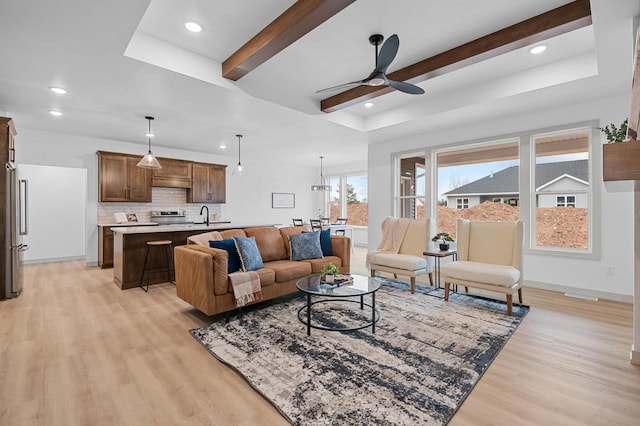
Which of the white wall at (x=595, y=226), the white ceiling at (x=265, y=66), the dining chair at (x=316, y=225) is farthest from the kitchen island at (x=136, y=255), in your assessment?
Result: the white wall at (x=595, y=226)

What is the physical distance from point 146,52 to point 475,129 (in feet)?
16.0

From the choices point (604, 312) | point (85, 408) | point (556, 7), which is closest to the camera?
point (85, 408)

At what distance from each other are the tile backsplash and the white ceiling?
1.77 m

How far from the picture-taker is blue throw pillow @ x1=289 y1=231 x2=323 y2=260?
13.8 ft

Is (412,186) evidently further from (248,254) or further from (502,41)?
(248,254)

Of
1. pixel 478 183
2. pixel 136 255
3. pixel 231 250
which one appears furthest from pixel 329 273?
pixel 478 183

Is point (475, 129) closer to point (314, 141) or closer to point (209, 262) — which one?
point (314, 141)

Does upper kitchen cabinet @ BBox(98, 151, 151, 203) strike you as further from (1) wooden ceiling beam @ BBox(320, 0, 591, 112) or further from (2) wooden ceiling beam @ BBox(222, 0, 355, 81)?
(1) wooden ceiling beam @ BBox(320, 0, 591, 112)

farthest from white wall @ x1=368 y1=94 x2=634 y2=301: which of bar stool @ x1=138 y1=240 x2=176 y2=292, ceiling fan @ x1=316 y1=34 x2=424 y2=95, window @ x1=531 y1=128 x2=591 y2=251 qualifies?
bar stool @ x1=138 y1=240 x2=176 y2=292

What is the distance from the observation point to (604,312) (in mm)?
Result: 3457

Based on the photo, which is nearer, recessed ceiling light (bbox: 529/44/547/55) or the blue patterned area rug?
the blue patterned area rug

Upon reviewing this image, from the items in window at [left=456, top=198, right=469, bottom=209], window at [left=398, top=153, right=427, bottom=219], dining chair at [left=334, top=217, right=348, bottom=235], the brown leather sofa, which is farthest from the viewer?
dining chair at [left=334, top=217, right=348, bottom=235]

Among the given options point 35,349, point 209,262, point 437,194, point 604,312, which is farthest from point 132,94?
point 604,312

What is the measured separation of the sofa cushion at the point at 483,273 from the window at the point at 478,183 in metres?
1.66
